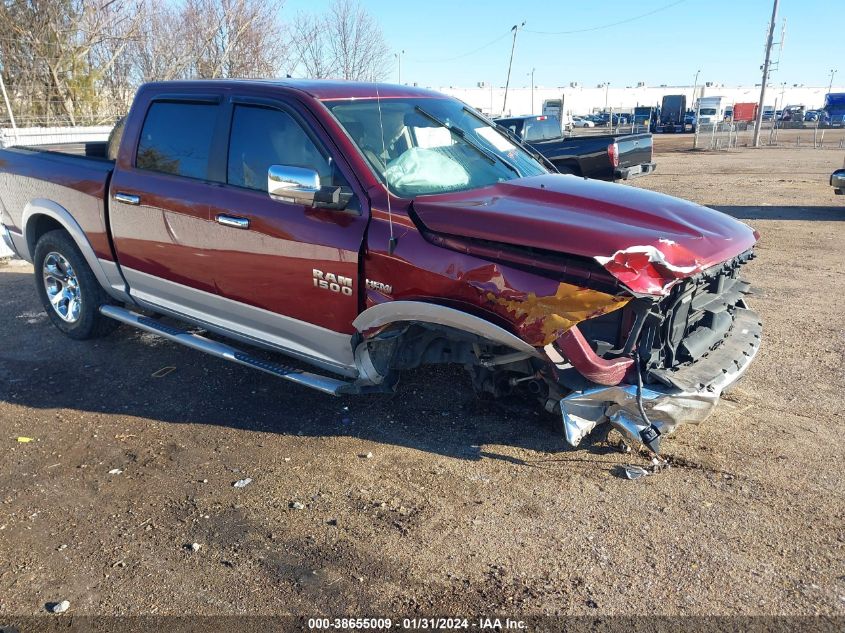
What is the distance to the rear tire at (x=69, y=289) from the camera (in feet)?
17.9

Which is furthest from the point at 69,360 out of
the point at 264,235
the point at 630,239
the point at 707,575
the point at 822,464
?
the point at 822,464

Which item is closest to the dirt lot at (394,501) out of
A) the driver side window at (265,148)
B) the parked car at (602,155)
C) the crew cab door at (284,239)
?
the crew cab door at (284,239)

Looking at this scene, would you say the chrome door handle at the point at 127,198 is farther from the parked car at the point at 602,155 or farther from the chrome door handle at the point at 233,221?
the parked car at the point at 602,155

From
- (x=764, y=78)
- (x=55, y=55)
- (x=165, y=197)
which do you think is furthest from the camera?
(x=764, y=78)

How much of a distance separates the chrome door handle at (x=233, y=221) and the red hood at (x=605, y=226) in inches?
44.9

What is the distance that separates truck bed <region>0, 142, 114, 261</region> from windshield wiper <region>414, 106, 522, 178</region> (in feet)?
8.00

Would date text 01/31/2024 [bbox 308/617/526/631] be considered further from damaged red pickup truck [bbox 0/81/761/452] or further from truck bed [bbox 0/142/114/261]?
truck bed [bbox 0/142/114/261]

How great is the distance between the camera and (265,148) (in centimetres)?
407

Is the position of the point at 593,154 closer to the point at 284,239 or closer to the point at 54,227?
the point at 54,227

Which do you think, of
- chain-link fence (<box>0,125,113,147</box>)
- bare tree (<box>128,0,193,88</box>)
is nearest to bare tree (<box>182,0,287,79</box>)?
bare tree (<box>128,0,193,88</box>)

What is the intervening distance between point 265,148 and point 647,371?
102 inches

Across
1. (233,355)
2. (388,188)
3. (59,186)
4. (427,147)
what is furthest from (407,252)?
(59,186)

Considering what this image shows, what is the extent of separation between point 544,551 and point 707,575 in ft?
2.24

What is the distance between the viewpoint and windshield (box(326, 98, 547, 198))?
381cm
